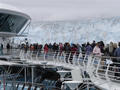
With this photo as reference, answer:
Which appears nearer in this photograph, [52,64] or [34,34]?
[52,64]

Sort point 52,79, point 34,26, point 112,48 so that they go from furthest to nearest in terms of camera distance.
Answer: point 34,26, point 52,79, point 112,48

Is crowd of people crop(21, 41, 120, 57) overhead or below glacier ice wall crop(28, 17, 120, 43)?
overhead

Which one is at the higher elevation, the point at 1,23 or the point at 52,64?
the point at 1,23

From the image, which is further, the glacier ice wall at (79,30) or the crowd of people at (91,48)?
the glacier ice wall at (79,30)

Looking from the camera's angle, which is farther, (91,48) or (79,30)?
(79,30)

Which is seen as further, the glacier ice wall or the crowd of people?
the glacier ice wall

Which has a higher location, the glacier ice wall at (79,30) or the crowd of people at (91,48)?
the crowd of people at (91,48)

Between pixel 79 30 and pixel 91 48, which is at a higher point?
pixel 91 48

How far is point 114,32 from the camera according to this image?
64.8 m

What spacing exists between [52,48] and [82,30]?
66.0 meters

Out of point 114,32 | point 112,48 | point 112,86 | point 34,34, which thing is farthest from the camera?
point 34,34

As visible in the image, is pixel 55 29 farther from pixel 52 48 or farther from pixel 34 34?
pixel 52 48

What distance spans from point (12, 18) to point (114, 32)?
1495 inches

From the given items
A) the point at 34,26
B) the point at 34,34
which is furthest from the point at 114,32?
the point at 34,26
